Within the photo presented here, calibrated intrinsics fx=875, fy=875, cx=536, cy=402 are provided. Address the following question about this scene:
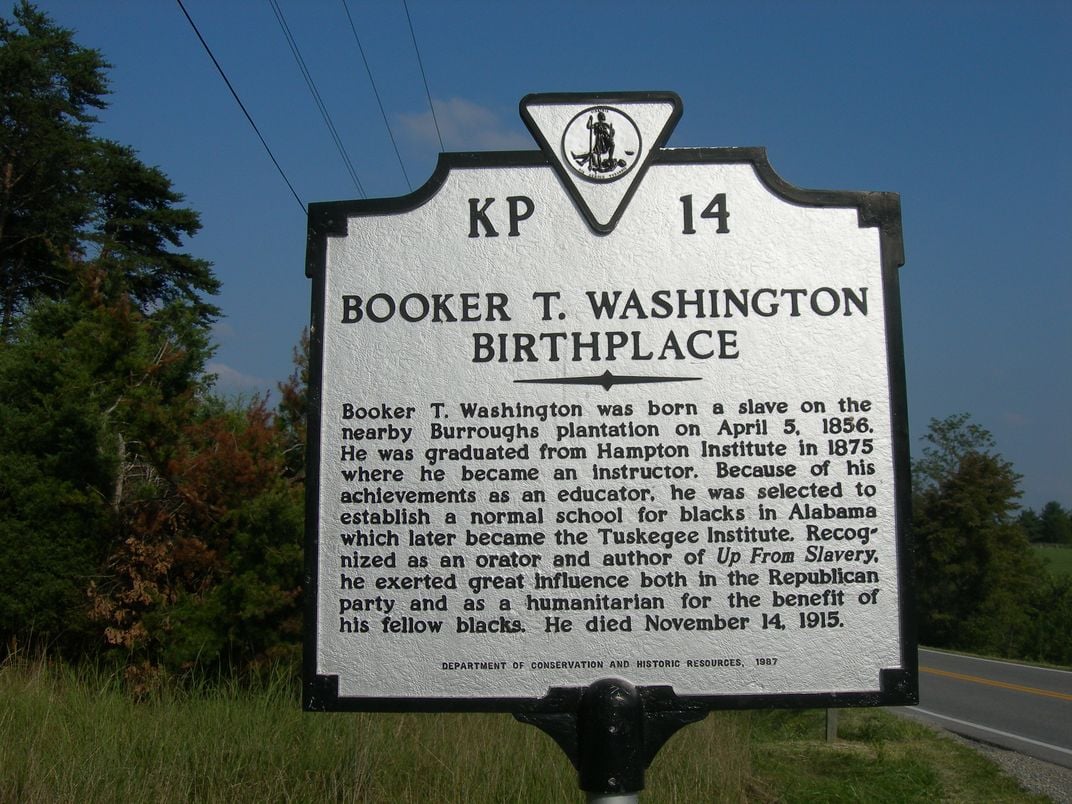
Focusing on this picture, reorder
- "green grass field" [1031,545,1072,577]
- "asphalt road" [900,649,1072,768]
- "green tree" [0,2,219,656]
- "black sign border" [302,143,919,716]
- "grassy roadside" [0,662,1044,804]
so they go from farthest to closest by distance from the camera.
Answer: "green grass field" [1031,545,1072,577] → "asphalt road" [900,649,1072,768] → "green tree" [0,2,219,656] → "grassy roadside" [0,662,1044,804] → "black sign border" [302,143,919,716]

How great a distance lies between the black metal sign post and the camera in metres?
2.42

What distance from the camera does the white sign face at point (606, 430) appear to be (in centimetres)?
243

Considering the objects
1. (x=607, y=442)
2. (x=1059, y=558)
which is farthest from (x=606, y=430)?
(x=1059, y=558)

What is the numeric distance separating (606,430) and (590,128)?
0.92m

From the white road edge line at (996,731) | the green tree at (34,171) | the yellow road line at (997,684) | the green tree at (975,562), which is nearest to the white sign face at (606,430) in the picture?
the white road edge line at (996,731)

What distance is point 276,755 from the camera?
4391 millimetres

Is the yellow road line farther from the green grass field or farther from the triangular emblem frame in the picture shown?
the green grass field

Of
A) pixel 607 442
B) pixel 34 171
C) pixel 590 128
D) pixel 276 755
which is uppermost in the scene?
pixel 34 171

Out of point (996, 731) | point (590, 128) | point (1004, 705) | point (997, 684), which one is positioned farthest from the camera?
point (997, 684)

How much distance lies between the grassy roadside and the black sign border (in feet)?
5.80

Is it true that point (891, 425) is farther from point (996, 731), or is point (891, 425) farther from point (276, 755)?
point (996, 731)

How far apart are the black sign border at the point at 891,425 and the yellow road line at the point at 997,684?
1754cm

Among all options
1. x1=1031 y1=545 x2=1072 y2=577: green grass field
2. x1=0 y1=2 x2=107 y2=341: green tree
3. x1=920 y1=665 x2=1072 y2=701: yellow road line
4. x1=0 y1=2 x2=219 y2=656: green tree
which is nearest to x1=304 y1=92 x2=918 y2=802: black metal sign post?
x1=0 y1=2 x2=219 y2=656: green tree

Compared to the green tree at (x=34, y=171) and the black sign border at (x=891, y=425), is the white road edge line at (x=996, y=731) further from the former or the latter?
the green tree at (x=34, y=171)
